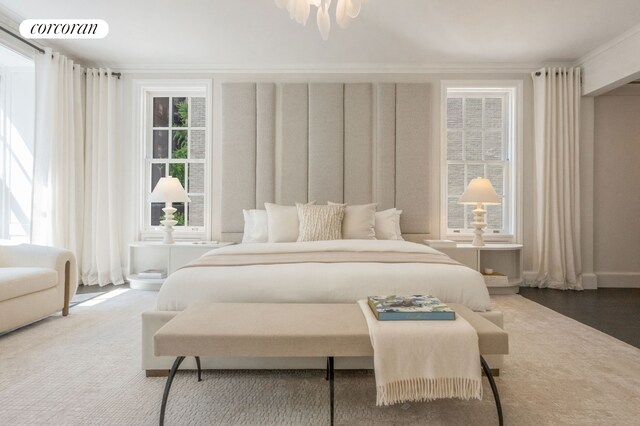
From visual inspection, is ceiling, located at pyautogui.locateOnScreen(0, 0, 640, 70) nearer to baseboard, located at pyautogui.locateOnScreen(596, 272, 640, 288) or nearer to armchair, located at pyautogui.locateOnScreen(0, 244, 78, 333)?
Answer: armchair, located at pyautogui.locateOnScreen(0, 244, 78, 333)

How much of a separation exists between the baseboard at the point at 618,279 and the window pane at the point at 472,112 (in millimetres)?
2330

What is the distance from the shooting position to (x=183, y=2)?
11.4 feet

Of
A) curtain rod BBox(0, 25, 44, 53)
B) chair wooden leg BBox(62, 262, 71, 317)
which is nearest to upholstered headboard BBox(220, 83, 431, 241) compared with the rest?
chair wooden leg BBox(62, 262, 71, 317)

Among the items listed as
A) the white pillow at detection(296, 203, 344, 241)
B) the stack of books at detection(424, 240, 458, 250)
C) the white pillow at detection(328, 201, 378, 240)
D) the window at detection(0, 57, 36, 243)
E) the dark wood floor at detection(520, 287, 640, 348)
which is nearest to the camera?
the dark wood floor at detection(520, 287, 640, 348)

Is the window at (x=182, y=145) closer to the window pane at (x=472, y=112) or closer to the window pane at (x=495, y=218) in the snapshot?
the window pane at (x=472, y=112)

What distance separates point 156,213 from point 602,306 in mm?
4987

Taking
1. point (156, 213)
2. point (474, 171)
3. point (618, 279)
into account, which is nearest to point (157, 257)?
point (156, 213)

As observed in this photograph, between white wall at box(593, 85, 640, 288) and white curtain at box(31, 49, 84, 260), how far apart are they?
19.8 ft

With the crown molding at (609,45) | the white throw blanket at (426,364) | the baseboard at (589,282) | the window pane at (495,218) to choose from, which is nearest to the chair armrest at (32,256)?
the white throw blanket at (426,364)

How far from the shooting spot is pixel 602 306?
153 inches

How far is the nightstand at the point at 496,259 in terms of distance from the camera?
171 inches

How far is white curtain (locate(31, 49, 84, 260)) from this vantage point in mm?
4164

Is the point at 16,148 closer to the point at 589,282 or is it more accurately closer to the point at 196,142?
the point at 196,142

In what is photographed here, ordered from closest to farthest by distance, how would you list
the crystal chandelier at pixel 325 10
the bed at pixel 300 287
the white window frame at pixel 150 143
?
the bed at pixel 300 287
the crystal chandelier at pixel 325 10
the white window frame at pixel 150 143
